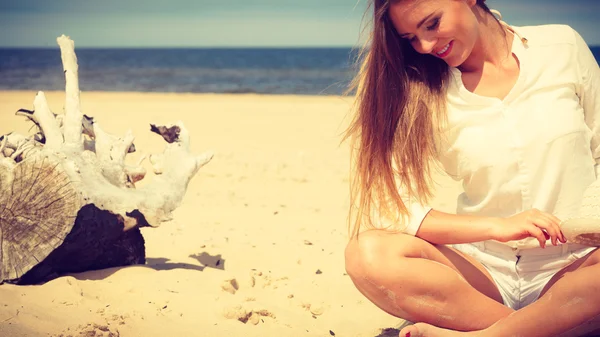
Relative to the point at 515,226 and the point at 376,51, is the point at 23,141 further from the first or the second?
the point at 515,226

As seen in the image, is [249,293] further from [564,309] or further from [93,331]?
[564,309]

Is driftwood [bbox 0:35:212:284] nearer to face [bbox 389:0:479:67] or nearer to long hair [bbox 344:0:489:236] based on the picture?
long hair [bbox 344:0:489:236]

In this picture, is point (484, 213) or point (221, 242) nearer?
point (484, 213)

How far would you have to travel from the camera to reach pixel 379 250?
90.3 inches

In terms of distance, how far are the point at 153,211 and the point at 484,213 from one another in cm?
164

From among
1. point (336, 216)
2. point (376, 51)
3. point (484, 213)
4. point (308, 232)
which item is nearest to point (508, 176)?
point (484, 213)

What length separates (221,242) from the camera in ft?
12.8

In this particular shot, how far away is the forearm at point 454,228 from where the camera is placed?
222 cm

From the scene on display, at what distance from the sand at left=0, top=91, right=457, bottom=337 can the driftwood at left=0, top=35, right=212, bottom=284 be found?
106 millimetres

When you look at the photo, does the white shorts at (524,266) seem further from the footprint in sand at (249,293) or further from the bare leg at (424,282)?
the footprint in sand at (249,293)

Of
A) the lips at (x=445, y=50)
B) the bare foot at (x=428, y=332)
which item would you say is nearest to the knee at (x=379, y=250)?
the bare foot at (x=428, y=332)

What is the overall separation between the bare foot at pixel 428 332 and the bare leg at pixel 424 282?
8 centimetres

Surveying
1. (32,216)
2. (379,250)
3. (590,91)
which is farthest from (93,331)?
(590,91)

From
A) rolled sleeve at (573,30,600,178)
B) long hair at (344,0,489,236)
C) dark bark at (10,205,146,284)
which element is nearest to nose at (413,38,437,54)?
long hair at (344,0,489,236)
